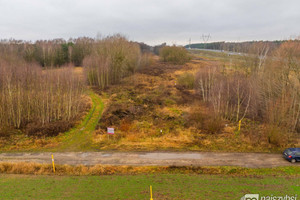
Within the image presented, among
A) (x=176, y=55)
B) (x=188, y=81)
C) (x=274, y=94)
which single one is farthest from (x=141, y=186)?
(x=176, y=55)

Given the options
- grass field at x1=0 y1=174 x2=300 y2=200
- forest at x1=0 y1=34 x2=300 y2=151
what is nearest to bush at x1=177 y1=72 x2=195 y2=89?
forest at x1=0 y1=34 x2=300 y2=151

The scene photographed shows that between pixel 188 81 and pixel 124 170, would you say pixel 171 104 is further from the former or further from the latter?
pixel 124 170

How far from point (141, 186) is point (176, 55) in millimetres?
86104

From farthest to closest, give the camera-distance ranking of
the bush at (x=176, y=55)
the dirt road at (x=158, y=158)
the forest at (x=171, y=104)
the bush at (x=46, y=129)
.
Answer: the bush at (x=176, y=55), the bush at (x=46, y=129), the forest at (x=171, y=104), the dirt road at (x=158, y=158)

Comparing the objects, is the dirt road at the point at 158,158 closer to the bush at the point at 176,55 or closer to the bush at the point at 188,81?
the bush at the point at 188,81

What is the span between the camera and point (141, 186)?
1586 centimetres

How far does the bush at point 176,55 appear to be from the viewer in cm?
9392

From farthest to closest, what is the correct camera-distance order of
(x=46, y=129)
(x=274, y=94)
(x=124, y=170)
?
(x=274, y=94) → (x=46, y=129) → (x=124, y=170)

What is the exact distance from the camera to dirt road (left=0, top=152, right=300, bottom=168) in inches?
776

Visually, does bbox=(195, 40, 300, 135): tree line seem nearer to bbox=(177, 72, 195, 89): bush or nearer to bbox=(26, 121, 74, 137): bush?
bbox=(177, 72, 195, 89): bush

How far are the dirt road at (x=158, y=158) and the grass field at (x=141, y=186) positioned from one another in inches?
93.9

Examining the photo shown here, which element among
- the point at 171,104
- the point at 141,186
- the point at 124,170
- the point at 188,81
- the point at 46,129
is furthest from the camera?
the point at 188,81

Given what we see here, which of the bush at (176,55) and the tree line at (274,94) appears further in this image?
the bush at (176,55)

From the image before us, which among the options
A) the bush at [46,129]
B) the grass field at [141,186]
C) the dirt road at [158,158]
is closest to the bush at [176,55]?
the bush at [46,129]
